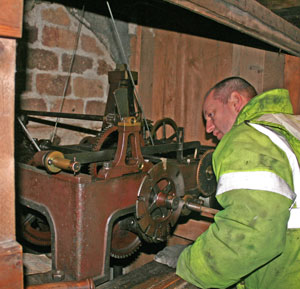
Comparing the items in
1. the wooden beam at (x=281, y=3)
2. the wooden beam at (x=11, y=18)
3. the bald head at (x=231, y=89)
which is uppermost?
the wooden beam at (x=281, y=3)

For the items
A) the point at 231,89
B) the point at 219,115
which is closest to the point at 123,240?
the point at 219,115

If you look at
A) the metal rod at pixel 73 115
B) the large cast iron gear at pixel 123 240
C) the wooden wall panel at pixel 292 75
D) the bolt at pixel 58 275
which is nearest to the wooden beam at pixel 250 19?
the wooden wall panel at pixel 292 75

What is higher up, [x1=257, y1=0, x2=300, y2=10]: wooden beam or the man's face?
[x1=257, y1=0, x2=300, y2=10]: wooden beam

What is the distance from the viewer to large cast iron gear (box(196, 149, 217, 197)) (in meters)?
1.77

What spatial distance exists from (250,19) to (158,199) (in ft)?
2.64

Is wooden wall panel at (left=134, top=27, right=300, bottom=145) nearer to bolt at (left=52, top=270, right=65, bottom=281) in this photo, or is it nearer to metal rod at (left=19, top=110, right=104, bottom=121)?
metal rod at (left=19, top=110, right=104, bottom=121)

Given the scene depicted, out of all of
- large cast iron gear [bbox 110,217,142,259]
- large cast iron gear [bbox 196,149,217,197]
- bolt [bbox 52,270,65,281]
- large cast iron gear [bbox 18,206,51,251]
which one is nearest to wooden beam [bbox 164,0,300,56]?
large cast iron gear [bbox 196,149,217,197]

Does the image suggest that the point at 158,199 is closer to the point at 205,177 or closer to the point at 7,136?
the point at 205,177

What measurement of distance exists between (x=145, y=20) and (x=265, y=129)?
5.95ft

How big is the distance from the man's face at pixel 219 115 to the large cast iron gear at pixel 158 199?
395mm

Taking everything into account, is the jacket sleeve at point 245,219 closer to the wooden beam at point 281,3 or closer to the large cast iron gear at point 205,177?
the large cast iron gear at point 205,177

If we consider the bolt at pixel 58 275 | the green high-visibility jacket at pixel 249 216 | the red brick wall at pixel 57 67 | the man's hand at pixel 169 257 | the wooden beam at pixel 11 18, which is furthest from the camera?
the red brick wall at pixel 57 67

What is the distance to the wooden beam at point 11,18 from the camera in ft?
2.47

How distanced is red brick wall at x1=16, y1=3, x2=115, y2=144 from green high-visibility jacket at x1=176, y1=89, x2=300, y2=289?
139 centimetres
